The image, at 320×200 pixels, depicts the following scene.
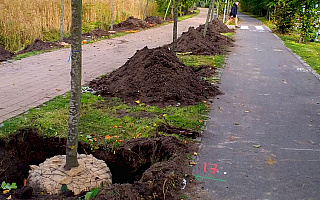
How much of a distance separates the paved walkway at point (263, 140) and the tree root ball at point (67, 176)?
1112 millimetres

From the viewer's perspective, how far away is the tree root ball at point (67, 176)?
13.0 ft

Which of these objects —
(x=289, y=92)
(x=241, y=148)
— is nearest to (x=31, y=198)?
(x=241, y=148)

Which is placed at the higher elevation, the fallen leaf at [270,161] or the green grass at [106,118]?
the green grass at [106,118]

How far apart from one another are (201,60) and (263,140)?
6.28 m

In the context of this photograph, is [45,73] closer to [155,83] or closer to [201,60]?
[155,83]

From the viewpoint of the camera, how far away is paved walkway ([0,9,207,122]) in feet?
21.6

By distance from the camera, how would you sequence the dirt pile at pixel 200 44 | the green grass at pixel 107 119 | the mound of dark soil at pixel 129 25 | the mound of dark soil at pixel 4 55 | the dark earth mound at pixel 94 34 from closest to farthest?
the green grass at pixel 107 119
the mound of dark soil at pixel 4 55
the dirt pile at pixel 200 44
the dark earth mound at pixel 94 34
the mound of dark soil at pixel 129 25

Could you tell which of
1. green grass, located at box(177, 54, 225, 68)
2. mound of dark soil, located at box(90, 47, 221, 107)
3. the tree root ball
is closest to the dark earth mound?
green grass, located at box(177, 54, 225, 68)

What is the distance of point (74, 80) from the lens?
150 inches

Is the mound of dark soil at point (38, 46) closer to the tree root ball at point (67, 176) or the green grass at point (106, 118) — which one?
the green grass at point (106, 118)

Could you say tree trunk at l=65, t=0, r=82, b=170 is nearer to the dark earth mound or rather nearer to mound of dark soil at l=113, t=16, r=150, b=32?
the dark earth mound

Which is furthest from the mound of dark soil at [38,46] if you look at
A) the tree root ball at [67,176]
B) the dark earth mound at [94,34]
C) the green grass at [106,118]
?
the tree root ball at [67,176]

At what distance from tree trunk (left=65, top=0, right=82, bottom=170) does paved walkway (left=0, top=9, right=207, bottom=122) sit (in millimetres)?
2039

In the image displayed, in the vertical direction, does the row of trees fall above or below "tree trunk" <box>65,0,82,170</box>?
above
